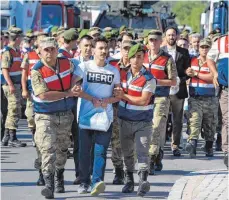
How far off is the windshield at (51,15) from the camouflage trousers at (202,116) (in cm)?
1947

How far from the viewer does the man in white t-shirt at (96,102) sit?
1023cm

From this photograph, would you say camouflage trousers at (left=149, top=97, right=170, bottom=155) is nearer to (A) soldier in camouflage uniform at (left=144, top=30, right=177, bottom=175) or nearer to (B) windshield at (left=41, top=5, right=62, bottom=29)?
(A) soldier in camouflage uniform at (left=144, top=30, right=177, bottom=175)

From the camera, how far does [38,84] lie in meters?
Result: 10.1

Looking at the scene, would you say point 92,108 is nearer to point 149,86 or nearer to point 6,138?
point 149,86

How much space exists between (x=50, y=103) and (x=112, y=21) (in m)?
20.6

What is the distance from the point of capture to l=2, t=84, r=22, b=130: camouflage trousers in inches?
602

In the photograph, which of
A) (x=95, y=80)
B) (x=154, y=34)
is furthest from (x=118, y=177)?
(x=154, y=34)

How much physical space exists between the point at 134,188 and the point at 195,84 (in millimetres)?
3787

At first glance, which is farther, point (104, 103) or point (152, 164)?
point (152, 164)

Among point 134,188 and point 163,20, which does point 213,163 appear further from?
point 163,20

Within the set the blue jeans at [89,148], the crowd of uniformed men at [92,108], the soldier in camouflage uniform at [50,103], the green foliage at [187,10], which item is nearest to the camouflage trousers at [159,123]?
the crowd of uniformed men at [92,108]

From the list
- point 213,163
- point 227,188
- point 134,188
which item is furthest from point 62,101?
point 213,163

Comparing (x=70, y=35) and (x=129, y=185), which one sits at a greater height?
(x=70, y=35)

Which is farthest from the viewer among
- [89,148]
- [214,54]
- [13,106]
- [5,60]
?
[13,106]
